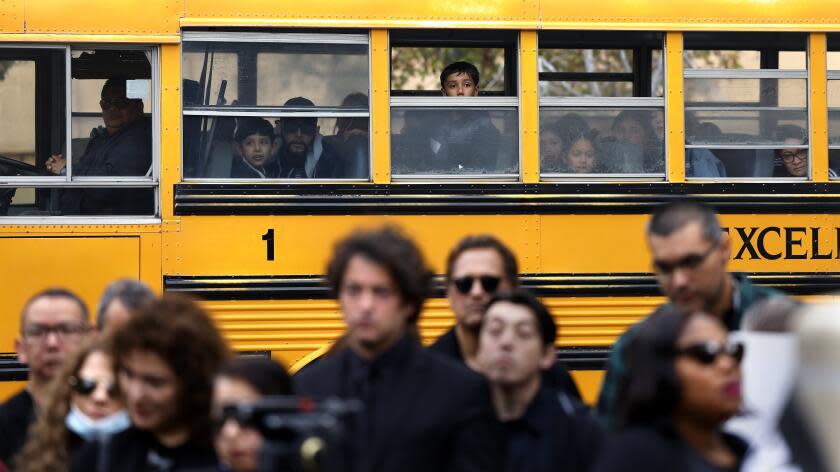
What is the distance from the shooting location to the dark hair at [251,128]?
722cm

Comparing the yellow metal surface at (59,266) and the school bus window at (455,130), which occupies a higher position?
the school bus window at (455,130)

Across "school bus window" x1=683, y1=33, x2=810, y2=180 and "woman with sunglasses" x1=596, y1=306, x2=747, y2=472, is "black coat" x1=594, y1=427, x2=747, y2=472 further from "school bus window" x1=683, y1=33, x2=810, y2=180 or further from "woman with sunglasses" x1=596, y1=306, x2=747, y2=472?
"school bus window" x1=683, y1=33, x2=810, y2=180

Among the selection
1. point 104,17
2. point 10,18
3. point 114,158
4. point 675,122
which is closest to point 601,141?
point 675,122

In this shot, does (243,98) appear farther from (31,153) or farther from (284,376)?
(284,376)

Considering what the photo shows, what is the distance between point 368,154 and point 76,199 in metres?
1.48

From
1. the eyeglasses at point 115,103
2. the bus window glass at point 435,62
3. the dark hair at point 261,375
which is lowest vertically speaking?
the dark hair at point 261,375

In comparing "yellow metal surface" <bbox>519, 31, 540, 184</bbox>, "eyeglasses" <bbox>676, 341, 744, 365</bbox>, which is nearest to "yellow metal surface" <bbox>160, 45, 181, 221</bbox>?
"yellow metal surface" <bbox>519, 31, 540, 184</bbox>

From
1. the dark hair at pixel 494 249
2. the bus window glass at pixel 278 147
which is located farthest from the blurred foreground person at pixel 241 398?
the bus window glass at pixel 278 147

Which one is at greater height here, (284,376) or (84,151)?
(84,151)

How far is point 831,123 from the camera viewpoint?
7.60m

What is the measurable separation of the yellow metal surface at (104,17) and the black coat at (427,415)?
3.74 meters

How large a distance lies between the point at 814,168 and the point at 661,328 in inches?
187

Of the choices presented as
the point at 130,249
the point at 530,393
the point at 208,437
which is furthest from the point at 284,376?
the point at 130,249

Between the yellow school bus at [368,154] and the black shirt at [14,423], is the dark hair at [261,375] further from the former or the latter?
the yellow school bus at [368,154]
